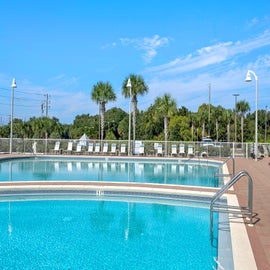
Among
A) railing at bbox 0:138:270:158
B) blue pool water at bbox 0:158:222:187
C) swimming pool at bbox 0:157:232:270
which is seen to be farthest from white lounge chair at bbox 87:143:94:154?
swimming pool at bbox 0:157:232:270

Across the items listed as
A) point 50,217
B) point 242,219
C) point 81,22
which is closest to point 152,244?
point 242,219

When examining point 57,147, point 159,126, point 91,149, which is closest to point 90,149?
point 91,149

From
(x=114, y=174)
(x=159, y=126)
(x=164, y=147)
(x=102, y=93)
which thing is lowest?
(x=114, y=174)

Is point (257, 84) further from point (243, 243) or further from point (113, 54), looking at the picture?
point (243, 243)

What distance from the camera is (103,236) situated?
6.08 meters

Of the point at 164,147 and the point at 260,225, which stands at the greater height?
the point at 164,147

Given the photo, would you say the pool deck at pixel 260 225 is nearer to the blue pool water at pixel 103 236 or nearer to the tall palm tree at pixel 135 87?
the blue pool water at pixel 103 236

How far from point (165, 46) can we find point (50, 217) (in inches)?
608

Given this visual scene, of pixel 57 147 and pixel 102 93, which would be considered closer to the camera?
pixel 57 147

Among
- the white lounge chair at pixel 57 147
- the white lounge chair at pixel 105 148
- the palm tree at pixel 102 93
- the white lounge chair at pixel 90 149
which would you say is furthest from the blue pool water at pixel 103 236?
the palm tree at pixel 102 93

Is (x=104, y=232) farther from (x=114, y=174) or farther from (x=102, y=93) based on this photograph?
Answer: (x=102, y=93)

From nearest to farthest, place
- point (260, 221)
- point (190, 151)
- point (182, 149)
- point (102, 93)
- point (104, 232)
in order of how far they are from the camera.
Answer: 1. point (260, 221)
2. point (104, 232)
3. point (190, 151)
4. point (182, 149)
5. point (102, 93)

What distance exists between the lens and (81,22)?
57.1 ft

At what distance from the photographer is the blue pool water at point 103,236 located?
15.8ft
